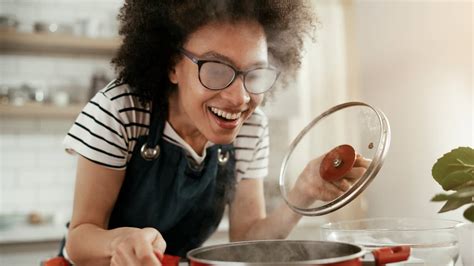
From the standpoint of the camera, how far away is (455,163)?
27.4 inches

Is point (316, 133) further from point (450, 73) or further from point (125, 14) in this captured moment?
point (450, 73)

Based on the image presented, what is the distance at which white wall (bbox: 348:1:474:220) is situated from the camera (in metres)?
2.44

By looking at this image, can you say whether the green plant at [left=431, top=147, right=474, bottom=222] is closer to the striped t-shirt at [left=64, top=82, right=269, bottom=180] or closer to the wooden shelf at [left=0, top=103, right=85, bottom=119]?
the striped t-shirt at [left=64, top=82, right=269, bottom=180]

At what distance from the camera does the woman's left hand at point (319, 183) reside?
757 mm

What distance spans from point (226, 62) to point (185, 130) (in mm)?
244

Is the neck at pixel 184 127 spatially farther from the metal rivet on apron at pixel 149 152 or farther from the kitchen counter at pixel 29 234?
the kitchen counter at pixel 29 234

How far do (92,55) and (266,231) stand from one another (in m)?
1.98

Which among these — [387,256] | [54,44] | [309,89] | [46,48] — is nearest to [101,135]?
[387,256]

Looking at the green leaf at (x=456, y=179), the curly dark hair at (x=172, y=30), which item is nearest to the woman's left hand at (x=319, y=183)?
the green leaf at (x=456, y=179)

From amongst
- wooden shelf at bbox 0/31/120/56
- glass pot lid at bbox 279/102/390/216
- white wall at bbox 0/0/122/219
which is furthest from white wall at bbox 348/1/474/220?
glass pot lid at bbox 279/102/390/216

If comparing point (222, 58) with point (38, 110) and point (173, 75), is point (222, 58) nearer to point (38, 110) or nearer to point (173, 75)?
point (173, 75)

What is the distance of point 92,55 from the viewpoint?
287 centimetres

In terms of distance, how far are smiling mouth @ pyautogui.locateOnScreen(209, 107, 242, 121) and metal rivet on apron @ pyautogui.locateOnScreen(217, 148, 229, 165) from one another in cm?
20

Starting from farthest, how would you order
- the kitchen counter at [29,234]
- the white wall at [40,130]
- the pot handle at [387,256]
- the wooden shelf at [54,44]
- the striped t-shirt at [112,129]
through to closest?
the white wall at [40,130], the wooden shelf at [54,44], the kitchen counter at [29,234], the striped t-shirt at [112,129], the pot handle at [387,256]
